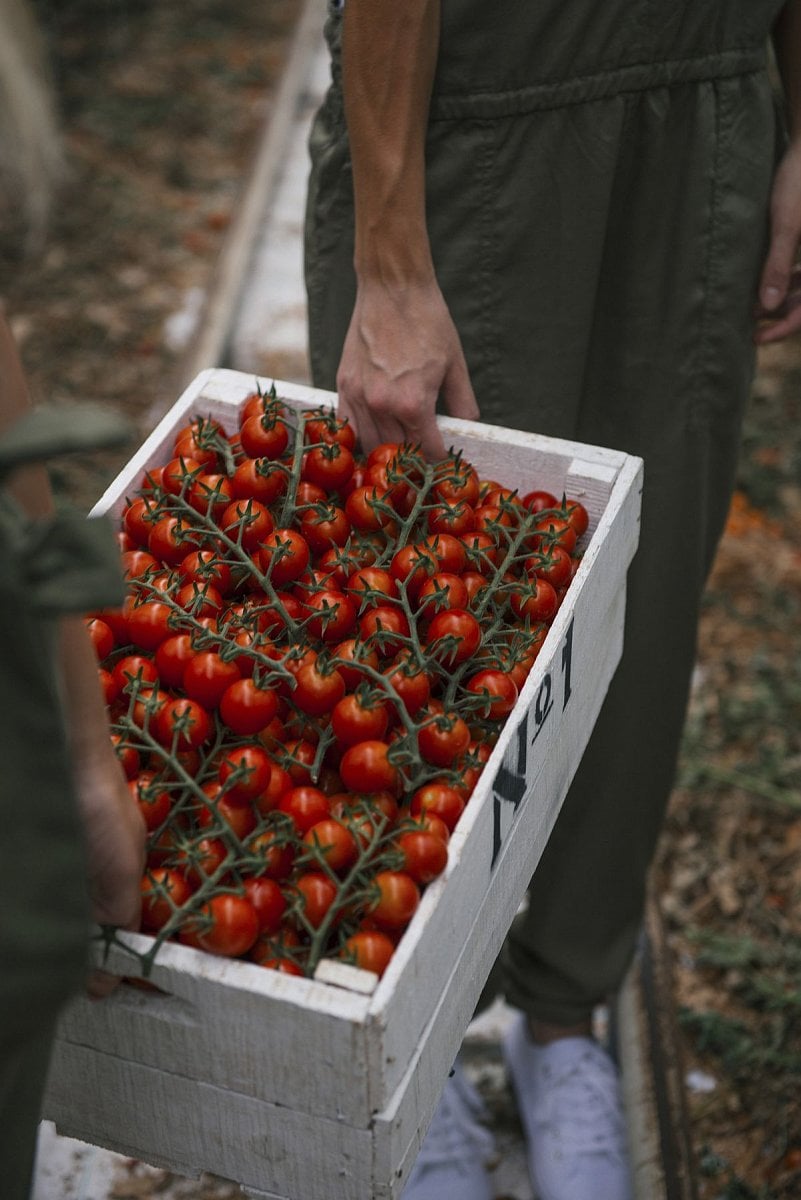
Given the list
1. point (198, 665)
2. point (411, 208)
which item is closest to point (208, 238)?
point (411, 208)

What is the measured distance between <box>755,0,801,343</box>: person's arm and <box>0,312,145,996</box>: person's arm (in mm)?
1130

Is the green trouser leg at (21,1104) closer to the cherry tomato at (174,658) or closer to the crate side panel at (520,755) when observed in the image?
the crate side panel at (520,755)

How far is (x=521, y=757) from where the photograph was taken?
1.30 meters

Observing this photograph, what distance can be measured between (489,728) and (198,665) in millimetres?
300

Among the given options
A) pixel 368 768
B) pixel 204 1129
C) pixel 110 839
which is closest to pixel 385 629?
pixel 368 768

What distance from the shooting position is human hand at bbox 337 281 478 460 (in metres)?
1.57

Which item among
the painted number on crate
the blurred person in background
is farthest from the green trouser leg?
the painted number on crate

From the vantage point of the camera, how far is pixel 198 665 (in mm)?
1260

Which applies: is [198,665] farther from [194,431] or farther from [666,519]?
[666,519]

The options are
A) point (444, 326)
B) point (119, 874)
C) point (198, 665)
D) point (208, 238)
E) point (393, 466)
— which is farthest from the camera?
point (208, 238)

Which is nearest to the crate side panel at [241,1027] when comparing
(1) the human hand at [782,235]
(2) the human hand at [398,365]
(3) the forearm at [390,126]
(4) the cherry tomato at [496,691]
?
(4) the cherry tomato at [496,691]

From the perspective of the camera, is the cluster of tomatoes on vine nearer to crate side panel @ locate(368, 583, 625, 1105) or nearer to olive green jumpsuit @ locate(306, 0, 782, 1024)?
crate side panel @ locate(368, 583, 625, 1105)

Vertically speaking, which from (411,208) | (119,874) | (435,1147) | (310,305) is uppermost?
(411,208)

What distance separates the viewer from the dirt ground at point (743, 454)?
230 centimetres
